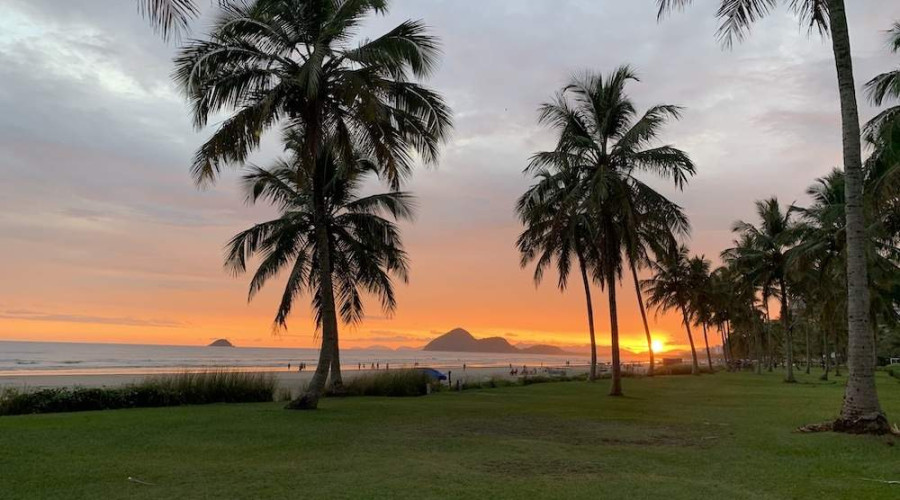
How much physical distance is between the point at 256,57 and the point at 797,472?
12.8 meters

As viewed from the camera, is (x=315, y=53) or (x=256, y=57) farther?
(x=256, y=57)

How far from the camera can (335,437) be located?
9844mm

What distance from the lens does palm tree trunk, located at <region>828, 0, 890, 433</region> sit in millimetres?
9883

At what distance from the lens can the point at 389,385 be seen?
2027cm

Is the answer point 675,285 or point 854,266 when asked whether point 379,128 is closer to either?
point 854,266

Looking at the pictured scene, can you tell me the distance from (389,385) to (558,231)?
8.06 m

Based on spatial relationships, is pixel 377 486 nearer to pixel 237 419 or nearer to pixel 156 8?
pixel 156 8

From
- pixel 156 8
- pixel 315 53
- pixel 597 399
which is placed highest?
pixel 315 53

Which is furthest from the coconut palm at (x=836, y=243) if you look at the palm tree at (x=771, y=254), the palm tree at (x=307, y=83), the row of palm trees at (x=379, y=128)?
the palm tree at (x=307, y=83)

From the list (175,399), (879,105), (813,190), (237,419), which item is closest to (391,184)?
(237,419)

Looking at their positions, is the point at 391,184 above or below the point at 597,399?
above

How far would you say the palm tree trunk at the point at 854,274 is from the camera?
9883 mm

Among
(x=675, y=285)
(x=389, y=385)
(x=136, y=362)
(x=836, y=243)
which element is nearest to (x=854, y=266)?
(x=389, y=385)

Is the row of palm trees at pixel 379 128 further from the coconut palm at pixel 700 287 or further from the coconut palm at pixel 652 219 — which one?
the coconut palm at pixel 700 287
